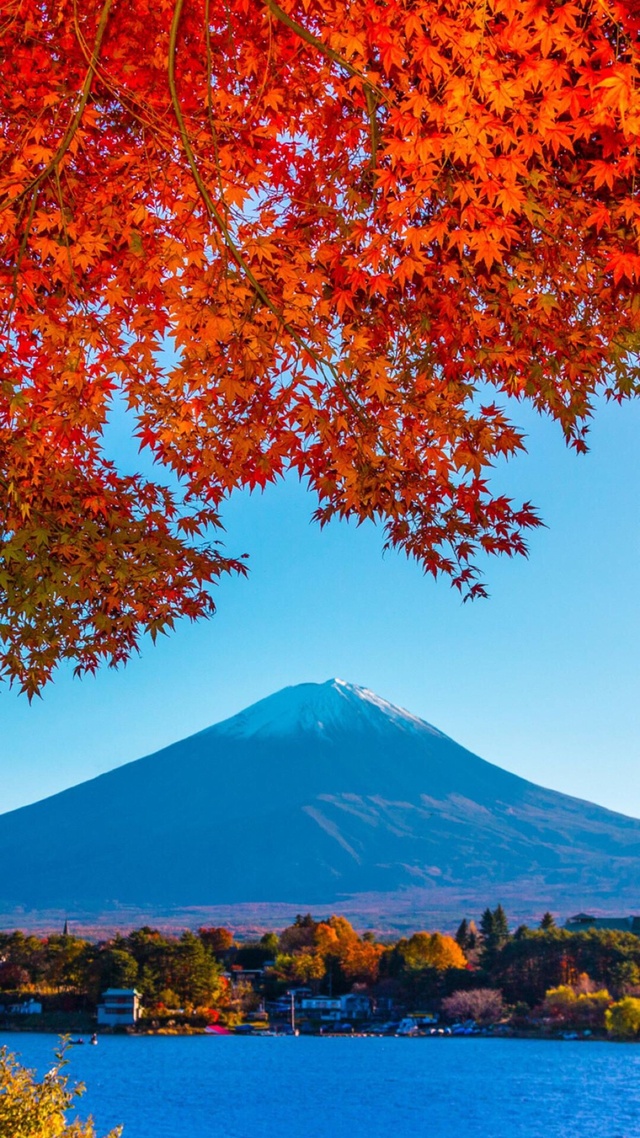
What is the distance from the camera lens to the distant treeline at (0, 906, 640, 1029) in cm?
6569

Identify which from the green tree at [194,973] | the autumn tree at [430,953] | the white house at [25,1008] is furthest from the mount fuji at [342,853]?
the green tree at [194,973]

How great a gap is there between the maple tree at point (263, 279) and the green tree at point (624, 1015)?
70205 millimetres

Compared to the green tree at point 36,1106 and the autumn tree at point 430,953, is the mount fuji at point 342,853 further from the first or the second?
the green tree at point 36,1106

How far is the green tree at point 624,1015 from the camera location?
68.4m

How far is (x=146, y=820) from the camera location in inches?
7584

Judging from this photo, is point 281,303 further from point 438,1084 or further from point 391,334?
point 438,1084

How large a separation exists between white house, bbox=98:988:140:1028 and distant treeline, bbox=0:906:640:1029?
2.56 ft

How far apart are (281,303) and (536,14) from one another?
160 centimetres

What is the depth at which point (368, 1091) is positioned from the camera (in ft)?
251

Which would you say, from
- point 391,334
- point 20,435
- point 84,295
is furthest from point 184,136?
point 20,435

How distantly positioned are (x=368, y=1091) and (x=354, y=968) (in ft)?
27.9

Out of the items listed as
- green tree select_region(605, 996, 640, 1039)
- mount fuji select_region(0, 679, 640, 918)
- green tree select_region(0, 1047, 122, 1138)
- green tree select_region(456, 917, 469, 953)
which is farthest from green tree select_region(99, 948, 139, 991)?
mount fuji select_region(0, 679, 640, 918)

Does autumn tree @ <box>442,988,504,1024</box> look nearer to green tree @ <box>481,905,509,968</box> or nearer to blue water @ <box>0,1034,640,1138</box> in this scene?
green tree @ <box>481,905,509,968</box>

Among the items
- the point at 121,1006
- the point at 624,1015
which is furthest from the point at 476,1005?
the point at 121,1006
